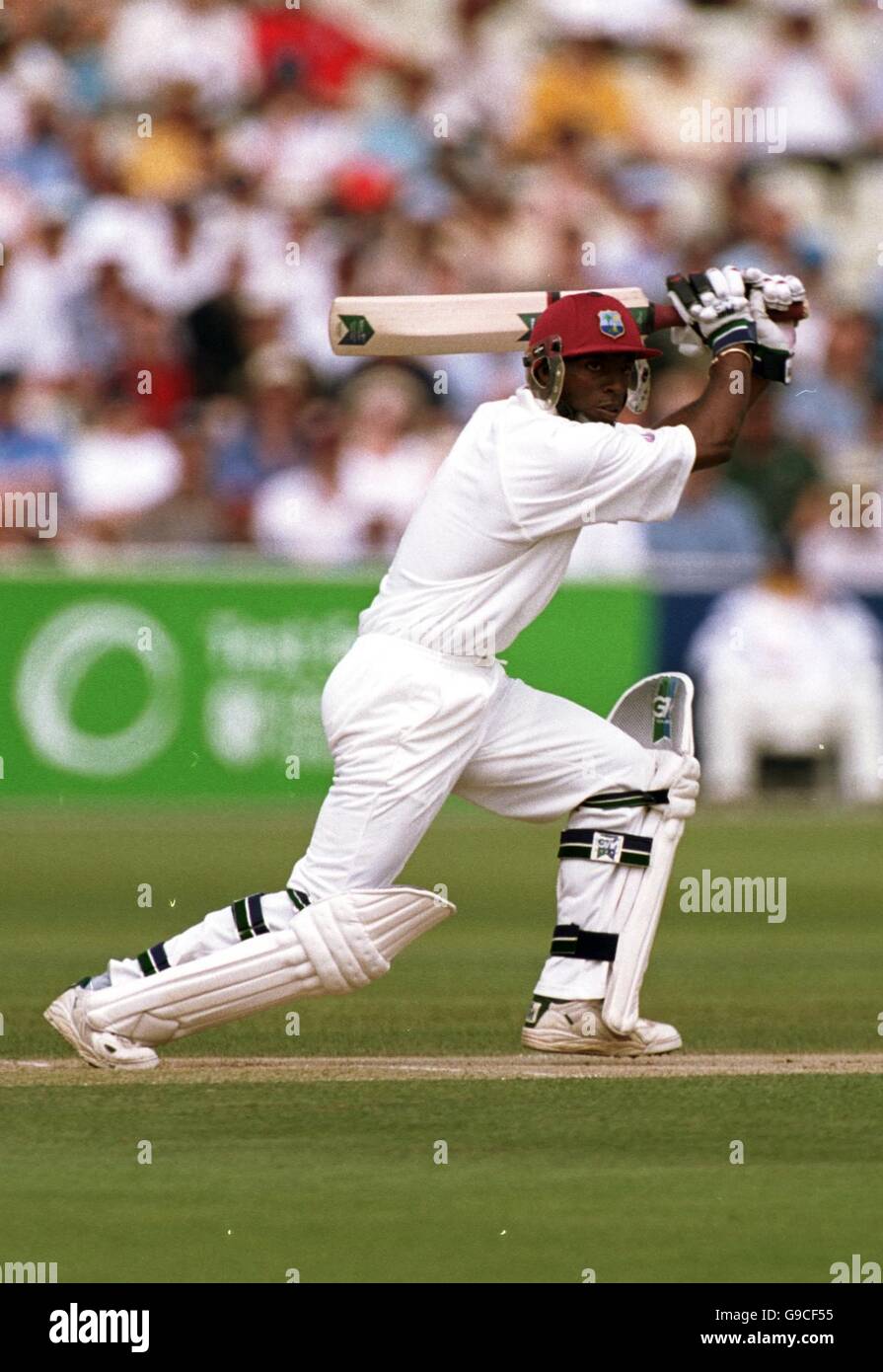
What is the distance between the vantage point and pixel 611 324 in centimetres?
664

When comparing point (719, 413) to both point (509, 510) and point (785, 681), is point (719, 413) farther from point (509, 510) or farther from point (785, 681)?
point (785, 681)

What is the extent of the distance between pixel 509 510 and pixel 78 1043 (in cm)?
172

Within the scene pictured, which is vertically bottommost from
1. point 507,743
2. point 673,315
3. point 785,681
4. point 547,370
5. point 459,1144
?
point 459,1144

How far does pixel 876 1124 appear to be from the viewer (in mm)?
5988

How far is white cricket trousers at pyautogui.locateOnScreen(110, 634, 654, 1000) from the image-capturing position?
6.53m

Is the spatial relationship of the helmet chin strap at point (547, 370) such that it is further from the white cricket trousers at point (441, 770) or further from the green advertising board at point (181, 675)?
the green advertising board at point (181, 675)

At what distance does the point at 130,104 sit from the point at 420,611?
38.5 feet

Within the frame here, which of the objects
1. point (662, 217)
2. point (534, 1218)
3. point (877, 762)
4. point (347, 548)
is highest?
point (662, 217)

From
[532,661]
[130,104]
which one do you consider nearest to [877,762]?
[532,661]

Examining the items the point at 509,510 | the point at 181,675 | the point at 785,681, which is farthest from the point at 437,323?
the point at 785,681

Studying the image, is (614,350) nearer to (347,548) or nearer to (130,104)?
(347,548)

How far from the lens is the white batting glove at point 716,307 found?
273 inches

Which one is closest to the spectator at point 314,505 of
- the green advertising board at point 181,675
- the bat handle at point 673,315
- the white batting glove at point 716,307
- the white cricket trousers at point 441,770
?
the green advertising board at point 181,675

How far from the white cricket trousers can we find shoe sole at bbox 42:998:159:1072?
0.17 metres
